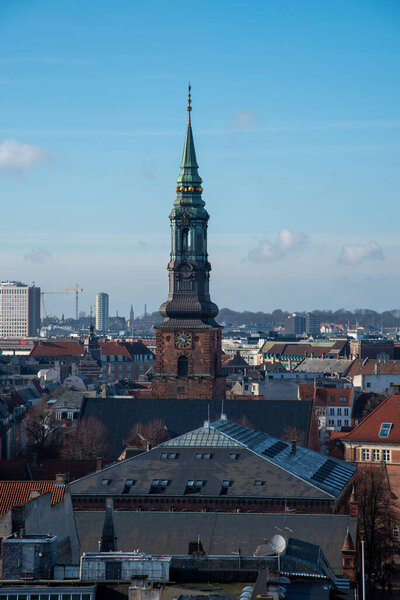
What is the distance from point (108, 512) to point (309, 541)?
9.47 m

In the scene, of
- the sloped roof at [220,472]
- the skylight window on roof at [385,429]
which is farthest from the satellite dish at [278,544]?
the skylight window on roof at [385,429]

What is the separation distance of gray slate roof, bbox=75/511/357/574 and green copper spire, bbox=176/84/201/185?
72844mm

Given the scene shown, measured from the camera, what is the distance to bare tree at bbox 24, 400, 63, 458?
118050mm

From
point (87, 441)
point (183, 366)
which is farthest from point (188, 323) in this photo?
point (87, 441)

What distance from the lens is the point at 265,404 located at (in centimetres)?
12181

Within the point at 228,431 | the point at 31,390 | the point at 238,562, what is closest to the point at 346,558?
the point at 238,562

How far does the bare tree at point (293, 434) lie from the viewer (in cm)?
11456

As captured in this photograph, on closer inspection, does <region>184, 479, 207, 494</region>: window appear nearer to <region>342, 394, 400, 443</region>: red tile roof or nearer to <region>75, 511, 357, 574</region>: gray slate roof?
<region>75, 511, 357, 574</region>: gray slate roof

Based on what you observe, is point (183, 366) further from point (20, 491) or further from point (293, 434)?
point (20, 491)

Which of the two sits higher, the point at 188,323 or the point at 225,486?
the point at 188,323

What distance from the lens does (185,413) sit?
121438 millimetres

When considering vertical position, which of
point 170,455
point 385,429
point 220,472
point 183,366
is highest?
point 183,366

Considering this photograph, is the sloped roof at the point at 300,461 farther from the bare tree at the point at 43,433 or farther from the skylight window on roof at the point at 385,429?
the bare tree at the point at 43,433

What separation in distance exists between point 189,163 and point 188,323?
1698 centimetres
